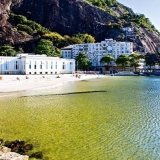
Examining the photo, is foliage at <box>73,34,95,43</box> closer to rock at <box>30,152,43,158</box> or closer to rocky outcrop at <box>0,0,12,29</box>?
rocky outcrop at <box>0,0,12,29</box>

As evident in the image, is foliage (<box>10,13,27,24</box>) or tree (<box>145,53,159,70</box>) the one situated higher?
foliage (<box>10,13,27,24</box>)

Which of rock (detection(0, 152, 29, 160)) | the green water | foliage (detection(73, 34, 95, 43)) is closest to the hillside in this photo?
foliage (detection(73, 34, 95, 43))

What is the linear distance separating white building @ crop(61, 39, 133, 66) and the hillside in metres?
24.2

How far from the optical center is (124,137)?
1589 cm

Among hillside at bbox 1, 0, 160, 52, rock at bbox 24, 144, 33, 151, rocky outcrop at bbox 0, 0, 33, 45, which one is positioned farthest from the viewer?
hillside at bbox 1, 0, 160, 52

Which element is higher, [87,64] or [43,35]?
[43,35]

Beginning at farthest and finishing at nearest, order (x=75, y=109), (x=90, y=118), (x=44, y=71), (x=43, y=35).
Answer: (x=43, y=35)
(x=44, y=71)
(x=75, y=109)
(x=90, y=118)

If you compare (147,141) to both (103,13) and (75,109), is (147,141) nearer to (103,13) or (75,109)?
(75,109)

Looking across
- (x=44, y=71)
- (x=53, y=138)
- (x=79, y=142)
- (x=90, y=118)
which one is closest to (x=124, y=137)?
(x=79, y=142)

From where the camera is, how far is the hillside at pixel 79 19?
531ft

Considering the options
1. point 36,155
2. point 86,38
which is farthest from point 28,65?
point 86,38

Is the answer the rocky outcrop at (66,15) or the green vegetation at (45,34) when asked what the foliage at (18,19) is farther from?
the rocky outcrop at (66,15)

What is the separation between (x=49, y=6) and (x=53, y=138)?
168895mm

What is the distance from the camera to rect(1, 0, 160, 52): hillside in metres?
162
